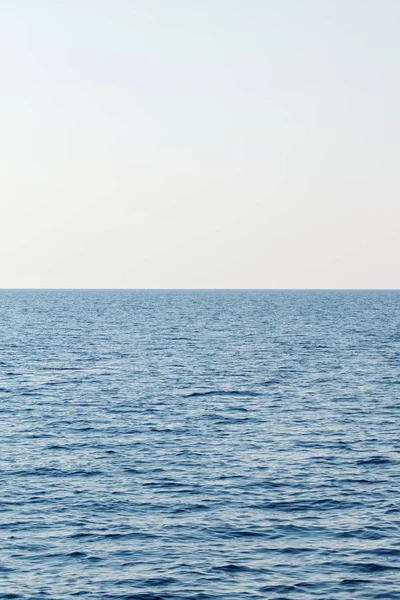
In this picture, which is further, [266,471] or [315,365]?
[315,365]

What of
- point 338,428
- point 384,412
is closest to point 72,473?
point 338,428

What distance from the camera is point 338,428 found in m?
54.3

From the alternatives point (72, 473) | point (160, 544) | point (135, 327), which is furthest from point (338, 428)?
point (135, 327)

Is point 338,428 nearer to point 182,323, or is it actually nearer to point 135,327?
point 135,327

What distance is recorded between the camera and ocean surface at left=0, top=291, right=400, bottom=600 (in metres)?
28.8

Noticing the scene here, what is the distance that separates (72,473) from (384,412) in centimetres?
2711

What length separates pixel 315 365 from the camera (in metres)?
92.1

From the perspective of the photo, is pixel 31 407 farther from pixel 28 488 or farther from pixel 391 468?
pixel 391 468

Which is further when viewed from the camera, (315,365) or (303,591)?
(315,365)

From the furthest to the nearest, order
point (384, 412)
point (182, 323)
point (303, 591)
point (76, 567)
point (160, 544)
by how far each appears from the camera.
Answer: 1. point (182, 323)
2. point (384, 412)
3. point (160, 544)
4. point (76, 567)
5. point (303, 591)

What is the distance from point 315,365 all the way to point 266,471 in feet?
165

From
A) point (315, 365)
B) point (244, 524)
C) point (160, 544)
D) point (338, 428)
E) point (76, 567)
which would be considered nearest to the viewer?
point (76, 567)

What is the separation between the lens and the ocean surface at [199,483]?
94.5ft

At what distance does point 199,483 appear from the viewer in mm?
40312
